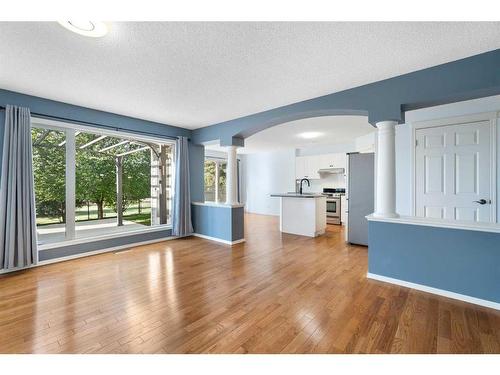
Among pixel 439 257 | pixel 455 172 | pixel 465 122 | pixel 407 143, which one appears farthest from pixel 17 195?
pixel 465 122

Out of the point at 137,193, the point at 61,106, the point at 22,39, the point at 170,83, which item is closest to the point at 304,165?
the point at 137,193

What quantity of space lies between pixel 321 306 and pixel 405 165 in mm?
2959

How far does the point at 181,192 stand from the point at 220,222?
3.55 ft

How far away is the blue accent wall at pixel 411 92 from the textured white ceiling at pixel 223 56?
0.36 ft

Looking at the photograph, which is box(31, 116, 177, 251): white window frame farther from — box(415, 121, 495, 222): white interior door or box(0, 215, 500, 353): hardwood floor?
box(415, 121, 495, 222): white interior door

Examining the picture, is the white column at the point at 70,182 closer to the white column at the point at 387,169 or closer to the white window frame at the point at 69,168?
the white window frame at the point at 69,168

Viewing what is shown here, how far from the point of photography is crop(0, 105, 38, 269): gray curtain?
120 inches

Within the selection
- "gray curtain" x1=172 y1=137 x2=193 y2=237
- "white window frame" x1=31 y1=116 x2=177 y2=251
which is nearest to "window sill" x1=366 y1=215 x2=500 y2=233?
"gray curtain" x1=172 y1=137 x2=193 y2=237

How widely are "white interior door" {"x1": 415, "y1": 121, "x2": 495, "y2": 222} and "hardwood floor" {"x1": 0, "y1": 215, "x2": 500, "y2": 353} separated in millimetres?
1599

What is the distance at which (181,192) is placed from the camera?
5035 mm

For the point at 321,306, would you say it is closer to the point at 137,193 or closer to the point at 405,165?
the point at 405,165

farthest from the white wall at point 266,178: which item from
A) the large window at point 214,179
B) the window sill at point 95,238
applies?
the window sill at point 95,238
